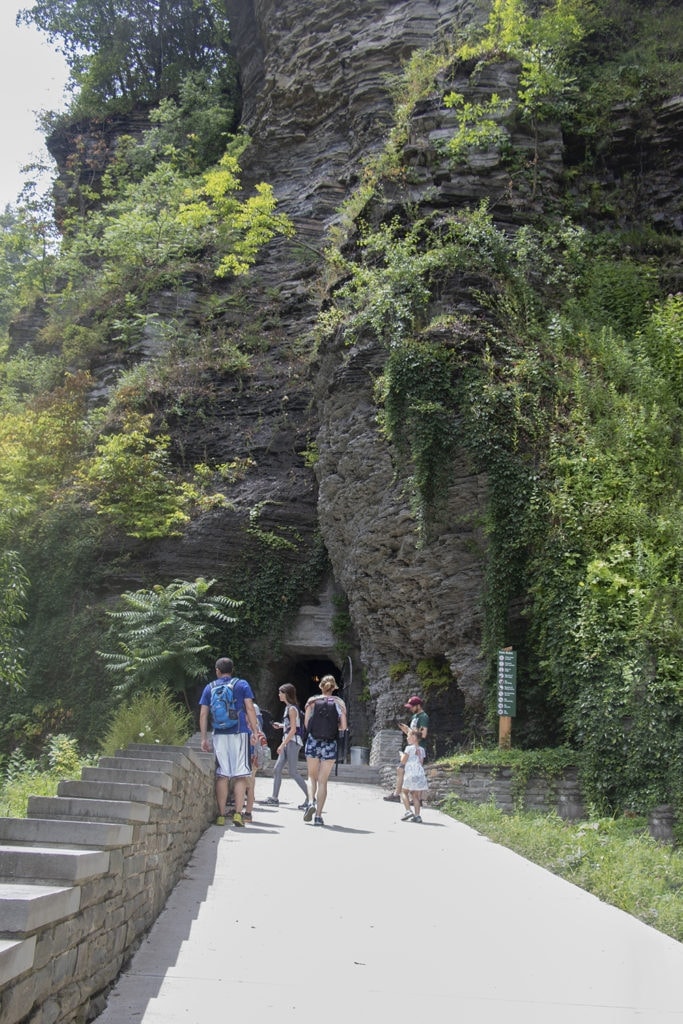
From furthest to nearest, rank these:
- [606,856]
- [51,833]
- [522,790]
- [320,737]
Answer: [522,790]
[320,737]
[606,856]
[51,833]

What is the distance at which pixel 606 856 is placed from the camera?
8914 mm

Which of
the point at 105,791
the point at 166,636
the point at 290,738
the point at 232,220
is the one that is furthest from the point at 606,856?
the point at 232,220

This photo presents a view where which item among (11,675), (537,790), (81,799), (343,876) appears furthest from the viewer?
(11,675)

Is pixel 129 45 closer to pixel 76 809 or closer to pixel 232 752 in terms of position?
pixel 232 752

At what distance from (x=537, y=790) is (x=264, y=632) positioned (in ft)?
31.7

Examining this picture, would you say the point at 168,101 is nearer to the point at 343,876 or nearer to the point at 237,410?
the point at 237,410

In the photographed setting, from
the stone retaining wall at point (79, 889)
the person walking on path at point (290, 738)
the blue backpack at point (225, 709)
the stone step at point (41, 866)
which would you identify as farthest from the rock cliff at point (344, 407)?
the stone step at point (41, 866)

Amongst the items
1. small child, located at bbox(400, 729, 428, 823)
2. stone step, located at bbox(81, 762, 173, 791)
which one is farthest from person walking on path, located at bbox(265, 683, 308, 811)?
stone step, located at bbox(81, 762, 173, 791)

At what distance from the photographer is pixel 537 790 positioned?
13305 millimetres

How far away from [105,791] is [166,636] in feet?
49.0

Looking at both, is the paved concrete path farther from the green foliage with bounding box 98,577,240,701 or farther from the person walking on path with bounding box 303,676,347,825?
the green foliage with bounding box 98,577,240,701

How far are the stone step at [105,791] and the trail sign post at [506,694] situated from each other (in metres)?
9.95

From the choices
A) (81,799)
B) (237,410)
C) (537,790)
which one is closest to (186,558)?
(237,410)

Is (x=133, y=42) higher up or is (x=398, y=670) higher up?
(x=133, y=42)
